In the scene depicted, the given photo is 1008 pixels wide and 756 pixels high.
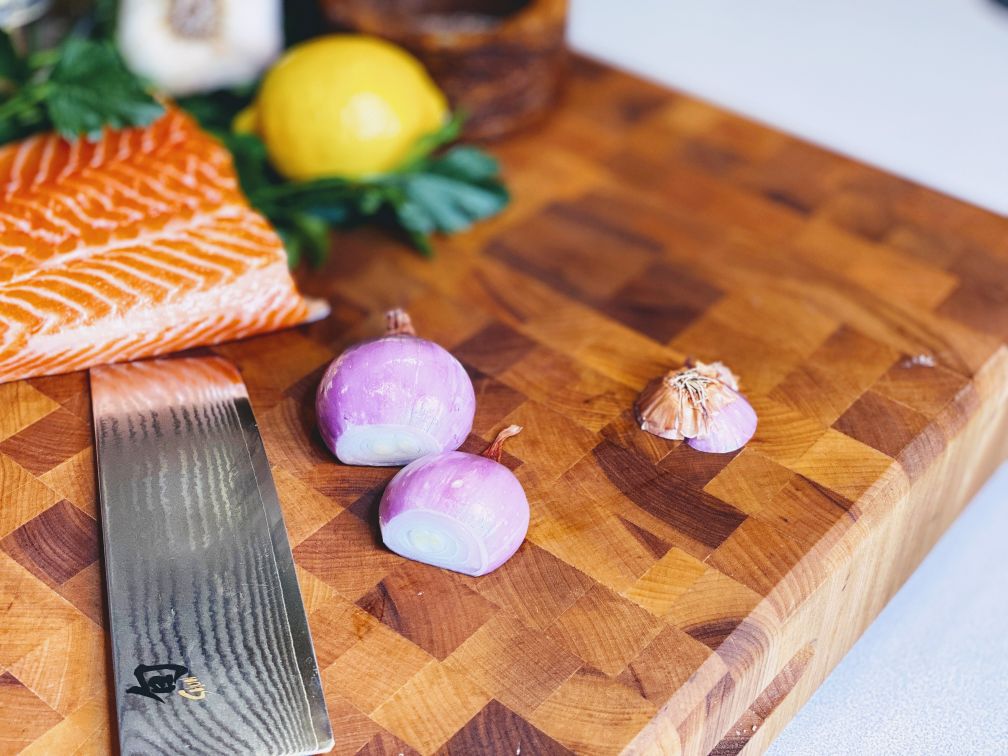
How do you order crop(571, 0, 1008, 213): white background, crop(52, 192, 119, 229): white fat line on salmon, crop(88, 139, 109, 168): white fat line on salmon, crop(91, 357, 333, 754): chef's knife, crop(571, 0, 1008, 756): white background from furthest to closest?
1. crop(571, 0, 1008, 213): white background
2. crop(88, 139, 109, 168): white fat line on salmon
3. crop(52, 192, 119, 229): white fat line on salmon
4. crop(571, 0, 1008, 756): white background
5. crop(91, 357, 333, 754): chef's knife

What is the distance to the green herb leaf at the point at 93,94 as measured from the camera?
134 centimetres

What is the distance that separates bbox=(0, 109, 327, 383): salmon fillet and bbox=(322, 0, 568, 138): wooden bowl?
0.32 metres

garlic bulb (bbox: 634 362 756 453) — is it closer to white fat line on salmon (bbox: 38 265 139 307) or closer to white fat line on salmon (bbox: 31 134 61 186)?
white fat line on salmon (bbox: 38 265 139 307)

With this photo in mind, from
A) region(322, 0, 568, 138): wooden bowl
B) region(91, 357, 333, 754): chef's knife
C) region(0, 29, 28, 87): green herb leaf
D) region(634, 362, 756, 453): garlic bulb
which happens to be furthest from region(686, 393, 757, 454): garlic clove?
region(0, 29, 28, 87): green herb leaf

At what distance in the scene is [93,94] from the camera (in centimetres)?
135

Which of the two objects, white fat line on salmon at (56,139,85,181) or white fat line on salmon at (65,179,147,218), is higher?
white fat line on salmon at (65,179,147,218)

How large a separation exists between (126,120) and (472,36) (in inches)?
17.6

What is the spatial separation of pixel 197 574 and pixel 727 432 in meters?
0.51

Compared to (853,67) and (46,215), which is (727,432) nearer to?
(46,215)

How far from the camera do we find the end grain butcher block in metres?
0.94

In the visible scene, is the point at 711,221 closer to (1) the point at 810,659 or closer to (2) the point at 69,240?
(1) the point at 810,659

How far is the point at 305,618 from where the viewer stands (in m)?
0.96

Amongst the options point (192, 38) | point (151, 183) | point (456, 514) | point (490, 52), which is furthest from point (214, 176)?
point (456, 514)

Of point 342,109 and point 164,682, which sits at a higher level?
point 342,109
